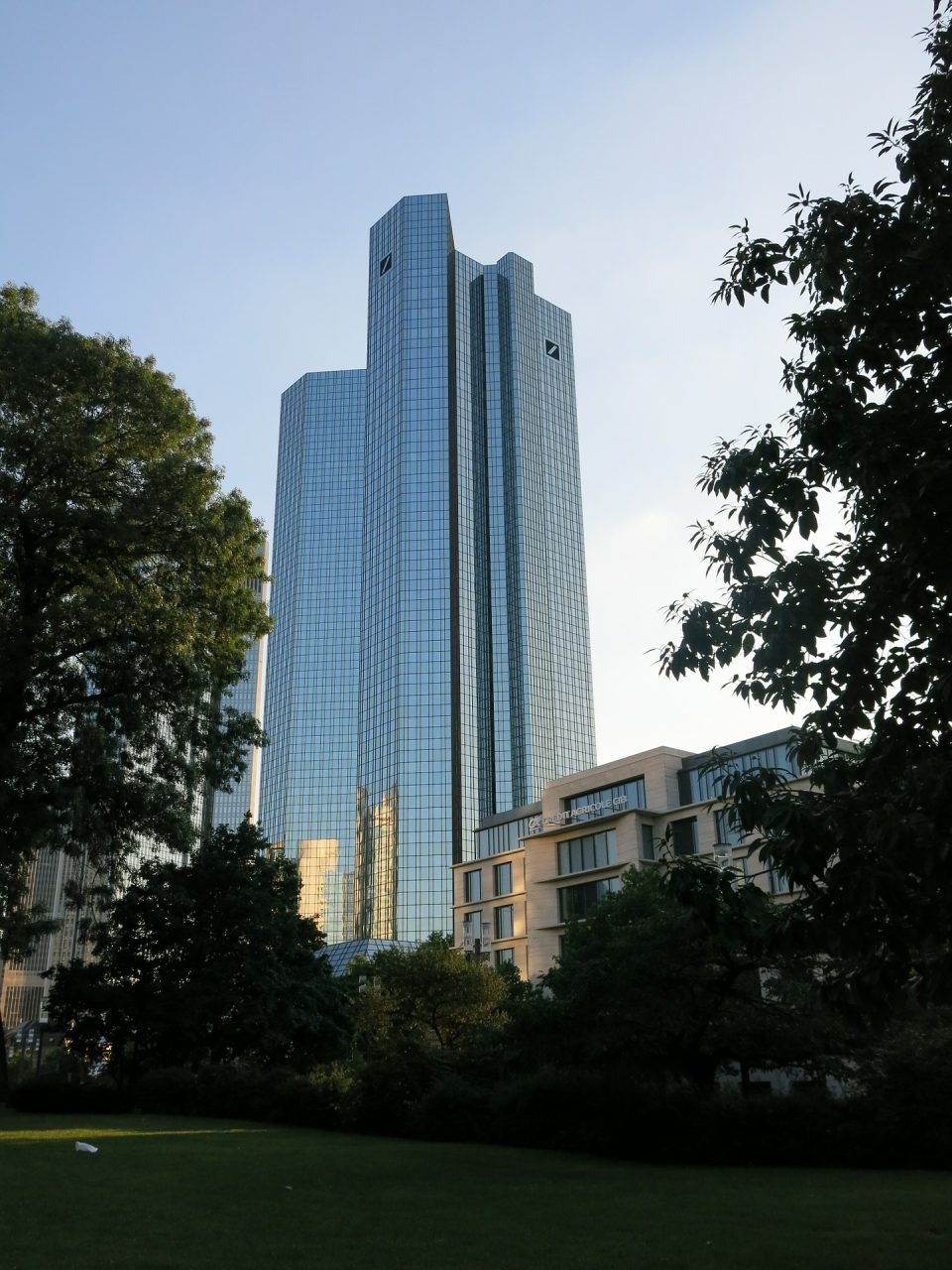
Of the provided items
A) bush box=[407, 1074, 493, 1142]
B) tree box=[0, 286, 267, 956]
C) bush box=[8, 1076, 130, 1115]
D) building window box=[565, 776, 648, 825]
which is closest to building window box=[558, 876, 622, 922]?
building window box=[565, 776, 648, 825]

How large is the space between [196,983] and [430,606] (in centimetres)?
10895

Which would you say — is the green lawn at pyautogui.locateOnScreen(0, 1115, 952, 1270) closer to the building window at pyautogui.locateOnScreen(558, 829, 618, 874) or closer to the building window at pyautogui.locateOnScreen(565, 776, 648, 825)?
the building window at pyautogui.locateOnScreen(558, 829, 618, 874)

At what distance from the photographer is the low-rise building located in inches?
2650

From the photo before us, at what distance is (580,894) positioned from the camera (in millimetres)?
73250

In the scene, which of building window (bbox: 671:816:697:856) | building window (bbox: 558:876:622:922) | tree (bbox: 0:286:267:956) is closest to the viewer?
tree (bbox: 0:286:267:956)

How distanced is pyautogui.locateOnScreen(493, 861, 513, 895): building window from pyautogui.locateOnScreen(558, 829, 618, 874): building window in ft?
29.5

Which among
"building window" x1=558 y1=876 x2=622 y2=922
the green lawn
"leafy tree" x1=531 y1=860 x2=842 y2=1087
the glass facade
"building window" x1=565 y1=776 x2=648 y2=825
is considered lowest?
the green lawn

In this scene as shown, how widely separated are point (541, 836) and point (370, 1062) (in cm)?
4649

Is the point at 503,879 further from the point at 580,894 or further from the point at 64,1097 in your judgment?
the point at 64,1097

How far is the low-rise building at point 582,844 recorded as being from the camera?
67312mm

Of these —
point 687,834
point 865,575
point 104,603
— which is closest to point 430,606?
point 687,834

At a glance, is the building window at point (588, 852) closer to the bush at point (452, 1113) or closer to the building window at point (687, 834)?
the building window at point (687, 834)

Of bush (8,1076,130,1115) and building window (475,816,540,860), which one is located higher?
building window (475,816,540,860)

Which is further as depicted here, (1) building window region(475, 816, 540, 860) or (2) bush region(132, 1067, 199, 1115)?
(1) building window region(475, 816, 540, 860)
